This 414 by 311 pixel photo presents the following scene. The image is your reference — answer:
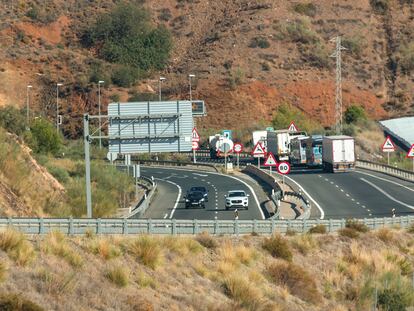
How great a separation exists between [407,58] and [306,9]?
56.6 ft

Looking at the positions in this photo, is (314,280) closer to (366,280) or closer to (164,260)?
(366,280)

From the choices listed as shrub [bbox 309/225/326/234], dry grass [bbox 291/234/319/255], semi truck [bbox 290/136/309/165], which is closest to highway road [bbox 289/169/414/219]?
semi truck [bbox 290/136/309/165]

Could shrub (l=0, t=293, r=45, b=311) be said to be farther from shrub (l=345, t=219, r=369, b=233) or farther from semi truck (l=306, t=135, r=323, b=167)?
semi truck (l=306, t=135, r=323, b=167)

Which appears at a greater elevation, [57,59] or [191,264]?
[57,59]

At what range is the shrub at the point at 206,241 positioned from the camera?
37.9 metres

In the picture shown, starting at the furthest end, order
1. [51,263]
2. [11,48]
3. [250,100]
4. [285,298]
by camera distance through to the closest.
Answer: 1. [11,48]
2. [250,100]
3. [285,298]
4. [51,263]

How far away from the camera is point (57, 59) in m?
144

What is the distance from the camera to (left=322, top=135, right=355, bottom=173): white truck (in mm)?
80688

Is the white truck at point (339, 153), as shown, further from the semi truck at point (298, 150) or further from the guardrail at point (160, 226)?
the guardrail at point (160, 226)

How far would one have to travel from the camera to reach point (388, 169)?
87.6 metres

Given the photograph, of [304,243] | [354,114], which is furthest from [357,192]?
[354,114]

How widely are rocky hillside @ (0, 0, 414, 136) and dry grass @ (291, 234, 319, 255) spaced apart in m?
83.7

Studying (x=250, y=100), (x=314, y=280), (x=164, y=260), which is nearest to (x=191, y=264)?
(x=164, y=260)

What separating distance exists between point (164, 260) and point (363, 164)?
195 feet
